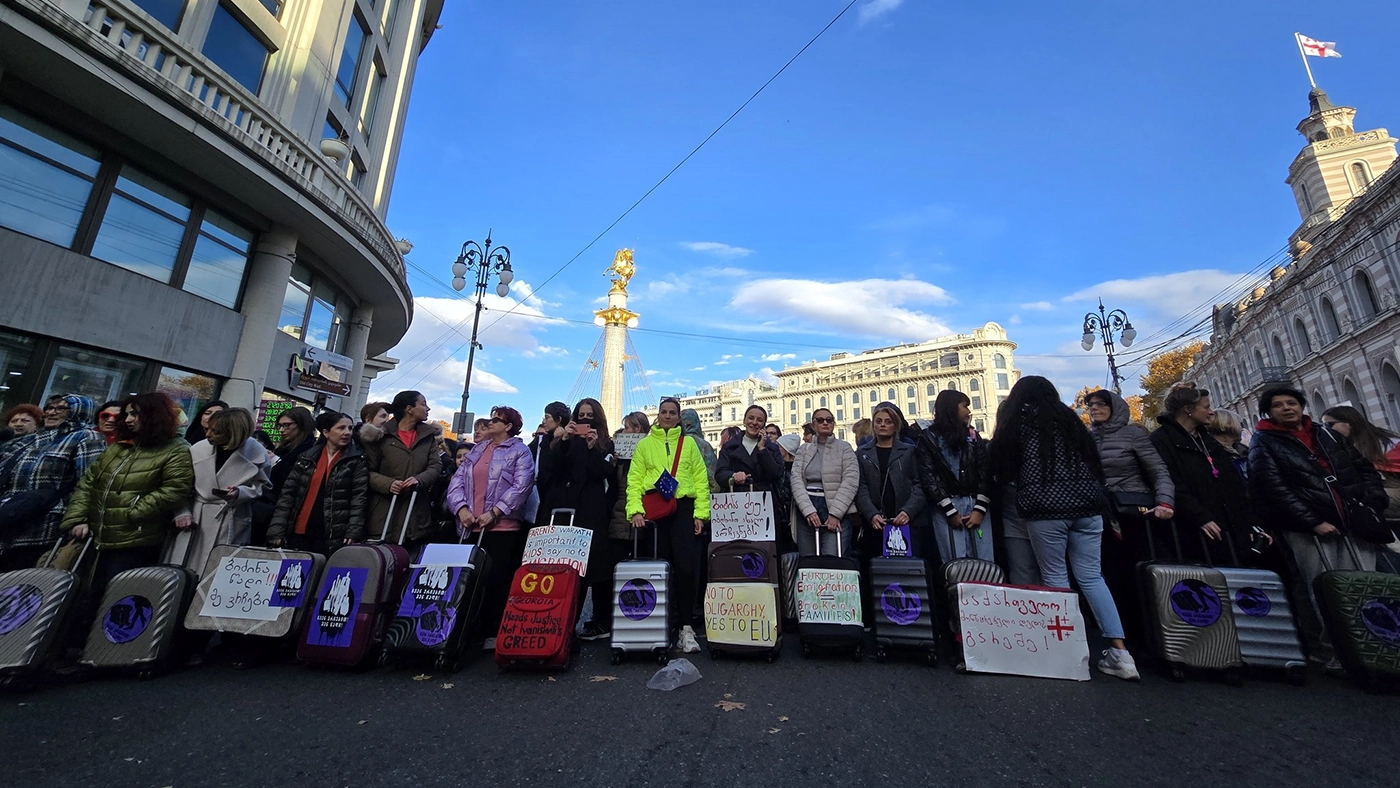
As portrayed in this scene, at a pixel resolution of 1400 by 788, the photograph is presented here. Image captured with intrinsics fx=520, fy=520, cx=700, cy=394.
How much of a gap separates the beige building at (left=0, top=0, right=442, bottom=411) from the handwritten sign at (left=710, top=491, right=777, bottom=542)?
10.7 meters

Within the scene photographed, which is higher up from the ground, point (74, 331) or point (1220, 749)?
point (74, 331)

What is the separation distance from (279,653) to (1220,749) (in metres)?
6.06

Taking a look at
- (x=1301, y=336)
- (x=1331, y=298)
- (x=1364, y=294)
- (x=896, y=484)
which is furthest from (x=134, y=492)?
(x=1301, y=336)

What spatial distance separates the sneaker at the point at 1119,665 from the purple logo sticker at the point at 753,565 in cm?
243

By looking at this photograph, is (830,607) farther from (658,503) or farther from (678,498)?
(658,503)

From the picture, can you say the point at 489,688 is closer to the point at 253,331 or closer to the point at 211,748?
the point at 211,748

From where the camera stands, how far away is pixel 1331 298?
93.0ft

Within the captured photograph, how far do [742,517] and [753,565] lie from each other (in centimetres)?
48

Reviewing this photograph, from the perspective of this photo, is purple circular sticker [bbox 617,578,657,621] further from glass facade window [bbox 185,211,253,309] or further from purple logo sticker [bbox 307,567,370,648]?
glass facade window [bbox 185,211,253,309]

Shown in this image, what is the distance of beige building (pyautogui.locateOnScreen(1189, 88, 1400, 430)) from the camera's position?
2434 centimetres

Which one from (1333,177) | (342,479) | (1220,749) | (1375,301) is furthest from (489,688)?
(1333,177)

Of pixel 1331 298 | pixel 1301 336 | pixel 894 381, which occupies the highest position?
pixel 894 381

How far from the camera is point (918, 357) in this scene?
77875 mm

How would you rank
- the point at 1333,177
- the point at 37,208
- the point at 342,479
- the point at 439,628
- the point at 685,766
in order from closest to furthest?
the point at 685,766 < the point at 439,628 < the point at 342,479 < the point at 37,208 < the point at 1333,177
